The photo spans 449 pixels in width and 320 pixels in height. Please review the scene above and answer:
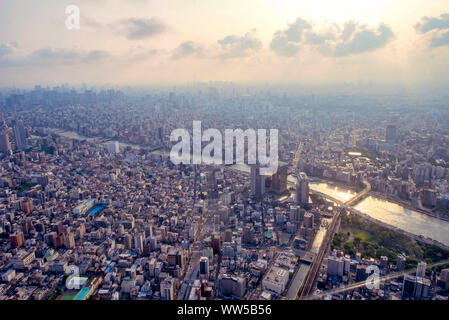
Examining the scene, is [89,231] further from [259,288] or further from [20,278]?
[259,288]

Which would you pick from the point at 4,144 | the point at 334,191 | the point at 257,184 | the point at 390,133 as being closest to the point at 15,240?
the point at 257,184

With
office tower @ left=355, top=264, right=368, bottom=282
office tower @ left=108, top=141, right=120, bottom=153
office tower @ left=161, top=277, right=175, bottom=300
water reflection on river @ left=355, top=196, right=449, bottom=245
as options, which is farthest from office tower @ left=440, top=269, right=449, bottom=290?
office tower @ left=108, top=141, right=120, bottom=153

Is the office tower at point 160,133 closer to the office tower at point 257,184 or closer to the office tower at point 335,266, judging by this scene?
the office tower at point 257,184

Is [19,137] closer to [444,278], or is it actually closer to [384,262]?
[384,262]

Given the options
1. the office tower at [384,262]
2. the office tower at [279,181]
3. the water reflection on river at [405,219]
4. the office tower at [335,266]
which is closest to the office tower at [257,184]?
the office tower at [279,181]
